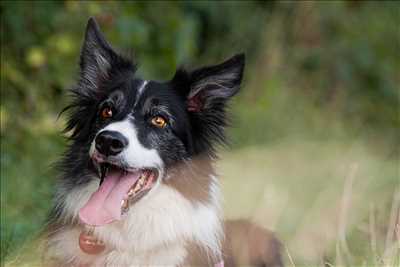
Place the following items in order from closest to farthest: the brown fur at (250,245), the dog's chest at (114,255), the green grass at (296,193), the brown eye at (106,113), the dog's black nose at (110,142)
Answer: the dog's black nose at (110,142) → the dog's chest at (114,255) → the brown eye at (106,113) → the brown fur at (250,245) → the green grass at (296,193)

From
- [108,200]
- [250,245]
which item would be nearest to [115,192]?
[108,200]

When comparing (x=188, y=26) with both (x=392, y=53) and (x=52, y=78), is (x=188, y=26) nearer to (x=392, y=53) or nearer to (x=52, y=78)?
(x=52, y=78)

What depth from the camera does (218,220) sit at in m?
5.38

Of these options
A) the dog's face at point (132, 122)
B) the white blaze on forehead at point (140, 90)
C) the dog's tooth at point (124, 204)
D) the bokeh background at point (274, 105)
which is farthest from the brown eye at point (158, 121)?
the bokeh background at point (274, 105)

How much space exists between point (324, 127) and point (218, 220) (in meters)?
6.84

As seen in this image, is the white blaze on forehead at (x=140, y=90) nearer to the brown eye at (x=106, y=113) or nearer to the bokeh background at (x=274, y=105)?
the brown eye at (x=106, y=113)

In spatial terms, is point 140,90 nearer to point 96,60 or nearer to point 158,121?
point 158,121

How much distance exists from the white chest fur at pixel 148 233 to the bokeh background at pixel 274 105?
2.17ft

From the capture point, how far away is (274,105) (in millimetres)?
12305

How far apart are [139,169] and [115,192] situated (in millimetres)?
191

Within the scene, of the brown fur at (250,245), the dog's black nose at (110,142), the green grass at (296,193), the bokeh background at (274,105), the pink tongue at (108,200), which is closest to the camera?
the dog's black nose at (110,142)

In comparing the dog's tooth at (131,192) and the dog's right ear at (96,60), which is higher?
the dog's right ear at (96,60)

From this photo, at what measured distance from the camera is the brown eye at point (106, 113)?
204 inches

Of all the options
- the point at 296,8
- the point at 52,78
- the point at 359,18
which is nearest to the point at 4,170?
the point at 52,78
